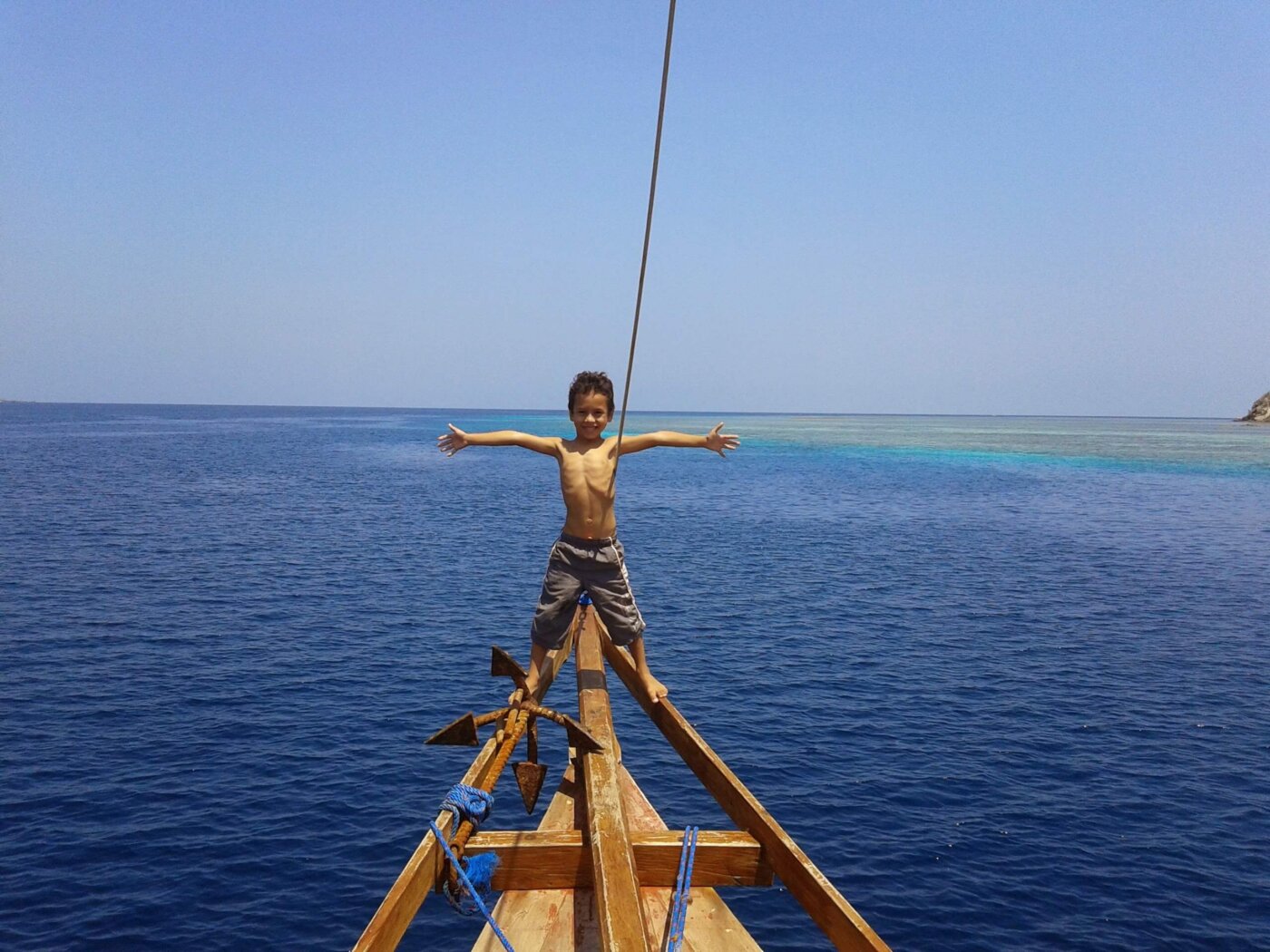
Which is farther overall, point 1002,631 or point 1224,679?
point 1002,631

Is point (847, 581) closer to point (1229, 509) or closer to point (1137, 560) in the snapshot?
point (1137, 560)

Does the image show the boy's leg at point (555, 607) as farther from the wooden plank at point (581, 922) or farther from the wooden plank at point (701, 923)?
the wooden plank at point (701, 923)

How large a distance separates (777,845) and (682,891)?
0.73 meters

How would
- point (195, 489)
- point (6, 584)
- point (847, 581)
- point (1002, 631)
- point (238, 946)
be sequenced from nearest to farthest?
point (238, 946) < point (1002, 631) < point (6, 584) < point (847, 581) < point (195, 489)

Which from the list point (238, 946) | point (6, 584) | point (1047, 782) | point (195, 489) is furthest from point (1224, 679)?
point (195, 489)

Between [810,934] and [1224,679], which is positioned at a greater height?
[1224,679]

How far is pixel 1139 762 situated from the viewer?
1748 centimetres

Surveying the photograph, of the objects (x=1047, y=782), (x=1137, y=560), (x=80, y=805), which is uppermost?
(x=1137, y=560)

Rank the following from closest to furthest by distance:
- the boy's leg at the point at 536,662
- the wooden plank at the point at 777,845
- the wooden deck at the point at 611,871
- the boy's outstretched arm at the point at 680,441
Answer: the wooden plank at the point at 777,845 → the wooden deck at the point at 611,871 → the boy's outstretched arm at the point at 680,441 → the boy's leg at the point at 536,662

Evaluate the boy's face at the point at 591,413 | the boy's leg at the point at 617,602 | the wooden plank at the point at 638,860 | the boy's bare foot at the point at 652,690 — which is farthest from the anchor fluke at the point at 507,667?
the boy's face at the point at 591,413

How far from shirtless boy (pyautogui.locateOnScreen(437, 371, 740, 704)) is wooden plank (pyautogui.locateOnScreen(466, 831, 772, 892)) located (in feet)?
6.97

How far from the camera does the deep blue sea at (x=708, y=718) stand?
12.8 meters

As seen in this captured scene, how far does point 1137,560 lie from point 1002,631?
666 inches

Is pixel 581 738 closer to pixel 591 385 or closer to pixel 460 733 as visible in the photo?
pixel 460 733
